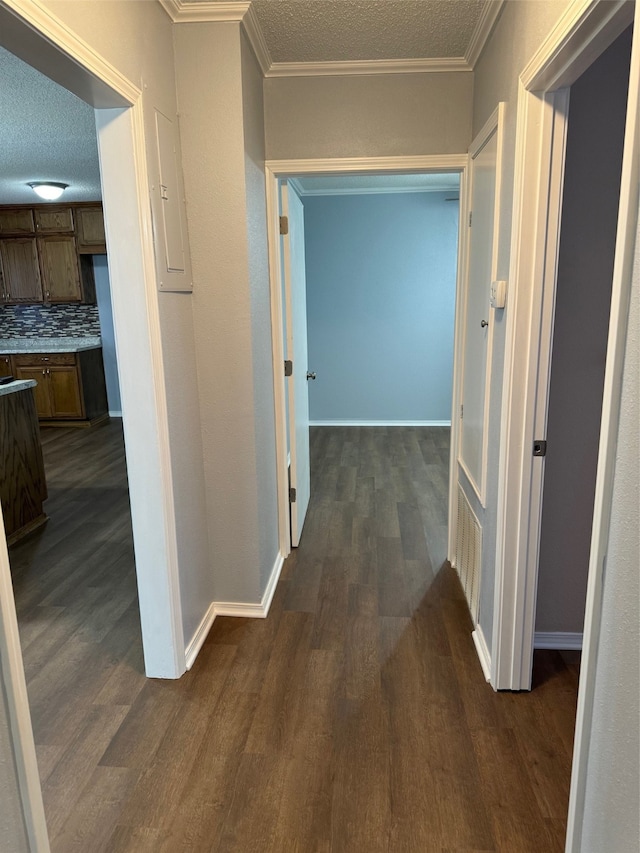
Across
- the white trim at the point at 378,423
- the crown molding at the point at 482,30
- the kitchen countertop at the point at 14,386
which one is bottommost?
the white trim at the point at 378,423

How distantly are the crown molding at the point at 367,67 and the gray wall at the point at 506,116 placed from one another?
0.18 meters

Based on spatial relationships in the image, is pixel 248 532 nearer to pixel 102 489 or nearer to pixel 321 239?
pixel 102 489

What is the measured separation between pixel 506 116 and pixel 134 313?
1.45 m

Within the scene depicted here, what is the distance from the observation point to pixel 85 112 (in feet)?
10.8

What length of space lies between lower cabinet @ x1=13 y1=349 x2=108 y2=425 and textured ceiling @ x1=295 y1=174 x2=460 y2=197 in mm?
3257

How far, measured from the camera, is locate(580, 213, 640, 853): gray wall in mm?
1011

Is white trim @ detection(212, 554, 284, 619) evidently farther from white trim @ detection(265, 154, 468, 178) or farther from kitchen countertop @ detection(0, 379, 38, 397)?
white trim @ detection(265, 154, 468, 178)

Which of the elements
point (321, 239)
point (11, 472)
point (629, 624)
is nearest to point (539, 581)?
point (629, 624)

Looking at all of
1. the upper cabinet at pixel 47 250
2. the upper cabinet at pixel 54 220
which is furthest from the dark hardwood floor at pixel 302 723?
the upper cabinet at pixel 54 220

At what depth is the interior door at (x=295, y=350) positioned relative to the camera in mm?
3061

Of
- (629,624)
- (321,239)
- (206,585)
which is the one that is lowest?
(206,585)

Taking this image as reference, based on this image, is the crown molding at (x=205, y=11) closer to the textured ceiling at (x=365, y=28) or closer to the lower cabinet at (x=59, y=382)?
the textured ceiling at (x=365, y=28)

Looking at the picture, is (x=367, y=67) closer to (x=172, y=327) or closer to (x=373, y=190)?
(x=172, y=327)

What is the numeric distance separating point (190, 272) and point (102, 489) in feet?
8.89
